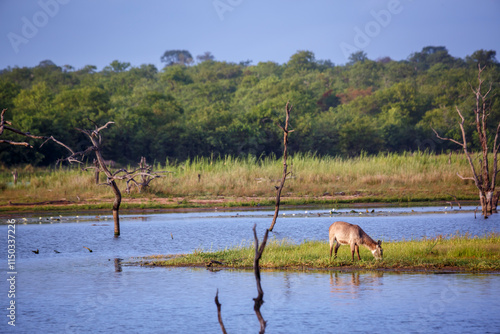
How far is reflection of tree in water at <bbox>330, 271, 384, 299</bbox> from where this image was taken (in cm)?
1247

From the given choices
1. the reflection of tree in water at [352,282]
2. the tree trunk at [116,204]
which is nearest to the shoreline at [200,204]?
the tree trunk at [116,204]

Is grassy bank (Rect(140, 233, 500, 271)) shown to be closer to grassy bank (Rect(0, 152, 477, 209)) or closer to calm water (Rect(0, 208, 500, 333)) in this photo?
calm water (Rect(0, 208, 500, 333))

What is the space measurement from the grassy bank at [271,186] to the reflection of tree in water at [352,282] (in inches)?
758

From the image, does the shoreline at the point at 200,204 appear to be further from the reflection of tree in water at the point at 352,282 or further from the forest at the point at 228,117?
the reflection of tree in water at the point at 352,282

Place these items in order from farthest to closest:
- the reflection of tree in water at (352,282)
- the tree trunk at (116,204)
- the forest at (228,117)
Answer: the forest at (228,117) < the tree trunk at (116,204) < the reflection of tree in water at (352,282)

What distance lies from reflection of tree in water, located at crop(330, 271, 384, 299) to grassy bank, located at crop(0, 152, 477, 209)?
19.3 metres

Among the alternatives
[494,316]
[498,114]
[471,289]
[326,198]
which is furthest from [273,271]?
[498,114]

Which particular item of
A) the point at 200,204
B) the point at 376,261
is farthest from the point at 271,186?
the point at 376,261

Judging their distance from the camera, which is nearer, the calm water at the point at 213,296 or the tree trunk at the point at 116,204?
the calm water at the point at 213,296

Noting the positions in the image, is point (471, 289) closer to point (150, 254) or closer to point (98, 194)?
point (150, 254)

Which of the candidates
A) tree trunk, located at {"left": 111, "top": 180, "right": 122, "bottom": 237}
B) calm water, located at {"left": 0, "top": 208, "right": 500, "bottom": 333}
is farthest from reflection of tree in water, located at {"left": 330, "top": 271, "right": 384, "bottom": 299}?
tree trunk, located at {"left": 111, "top": 180, "right": 122, "bottom": 237}

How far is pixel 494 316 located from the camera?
1048 centimetres

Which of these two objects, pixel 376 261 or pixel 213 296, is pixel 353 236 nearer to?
pixel 376 261

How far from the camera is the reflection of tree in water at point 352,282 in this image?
12469 millimetres
